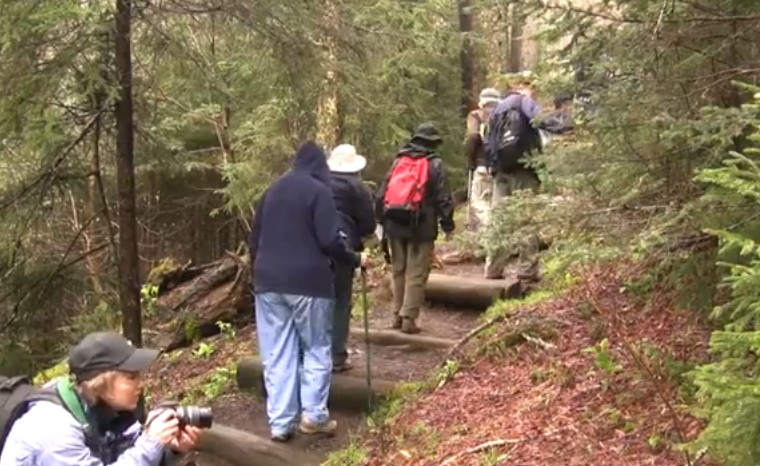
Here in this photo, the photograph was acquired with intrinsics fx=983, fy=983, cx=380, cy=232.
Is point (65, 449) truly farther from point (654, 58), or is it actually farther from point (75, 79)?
point (75, 79)

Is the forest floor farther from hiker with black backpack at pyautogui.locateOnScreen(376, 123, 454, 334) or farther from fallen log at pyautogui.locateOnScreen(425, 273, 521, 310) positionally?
hiker with black backpack at pyautogui.locateOnScreen(376, 123, 454, 334)

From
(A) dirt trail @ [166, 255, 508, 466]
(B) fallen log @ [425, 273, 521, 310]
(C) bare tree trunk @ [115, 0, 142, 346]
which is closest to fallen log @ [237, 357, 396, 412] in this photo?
(A) dirt trail @ [166, 255, 508, 466]

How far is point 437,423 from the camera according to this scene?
23.7ft

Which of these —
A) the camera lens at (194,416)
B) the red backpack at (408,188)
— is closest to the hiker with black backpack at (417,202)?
the red backpack at (408,188)

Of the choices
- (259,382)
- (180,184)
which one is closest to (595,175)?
(259,382)

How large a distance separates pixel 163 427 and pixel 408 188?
17.3 feet

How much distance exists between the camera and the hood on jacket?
735 centimetres

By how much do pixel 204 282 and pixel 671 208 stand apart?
743 centimetres

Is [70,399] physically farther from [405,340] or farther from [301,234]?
[405,340]

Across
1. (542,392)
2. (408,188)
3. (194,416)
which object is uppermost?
(408,188)

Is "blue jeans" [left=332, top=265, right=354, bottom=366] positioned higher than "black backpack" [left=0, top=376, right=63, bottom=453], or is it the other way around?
"black backpack" [left=0, top=376, right=63, bottom=453]

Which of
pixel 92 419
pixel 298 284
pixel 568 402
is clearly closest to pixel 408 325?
pixel 298 284

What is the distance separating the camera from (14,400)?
Result: 3789 millimetres

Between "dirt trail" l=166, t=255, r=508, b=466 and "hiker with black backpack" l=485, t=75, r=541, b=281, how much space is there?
3.20 feet
